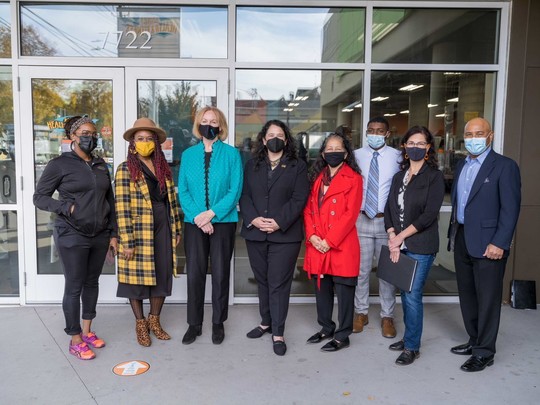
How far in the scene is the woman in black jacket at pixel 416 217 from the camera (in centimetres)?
329

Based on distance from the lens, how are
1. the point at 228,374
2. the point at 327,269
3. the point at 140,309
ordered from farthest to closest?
the point at 140,309 → the point at 327,269 → the point at 228,374

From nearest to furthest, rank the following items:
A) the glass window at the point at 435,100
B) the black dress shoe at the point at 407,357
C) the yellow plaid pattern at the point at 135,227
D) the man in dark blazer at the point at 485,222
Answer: the man in dark blazer at the point at 485,222 < the black dress shoe at the point at 407,357 < the yellow plaid pattern at the point at 135,227 < the glass window at the point at 435,100

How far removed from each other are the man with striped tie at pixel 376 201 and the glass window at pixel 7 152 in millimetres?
3321

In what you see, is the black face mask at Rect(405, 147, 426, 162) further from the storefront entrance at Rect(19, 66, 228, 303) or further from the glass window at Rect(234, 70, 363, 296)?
the storefront entrance at Rect(19, 66, 228, 303)

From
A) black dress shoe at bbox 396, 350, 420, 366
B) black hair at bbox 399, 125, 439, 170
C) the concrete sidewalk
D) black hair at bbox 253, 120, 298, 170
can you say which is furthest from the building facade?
black dress shoe at bbox 396, 350, 420, 366

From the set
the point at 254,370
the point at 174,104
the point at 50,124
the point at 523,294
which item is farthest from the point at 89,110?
the point at 523,294

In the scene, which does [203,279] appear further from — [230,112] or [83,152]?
[230,112]

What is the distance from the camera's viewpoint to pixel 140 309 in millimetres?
3715

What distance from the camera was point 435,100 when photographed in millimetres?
4703

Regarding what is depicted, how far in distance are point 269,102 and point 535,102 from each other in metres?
2.63

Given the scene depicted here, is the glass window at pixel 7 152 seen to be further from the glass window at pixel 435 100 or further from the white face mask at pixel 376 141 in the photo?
the glass window at pixel 435 100

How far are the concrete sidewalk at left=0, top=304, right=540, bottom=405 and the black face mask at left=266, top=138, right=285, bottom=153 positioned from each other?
5.06ft

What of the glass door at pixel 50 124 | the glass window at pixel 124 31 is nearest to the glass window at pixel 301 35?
the glass window at pixel 124 31

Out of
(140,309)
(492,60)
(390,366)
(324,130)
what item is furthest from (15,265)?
(492,60)
